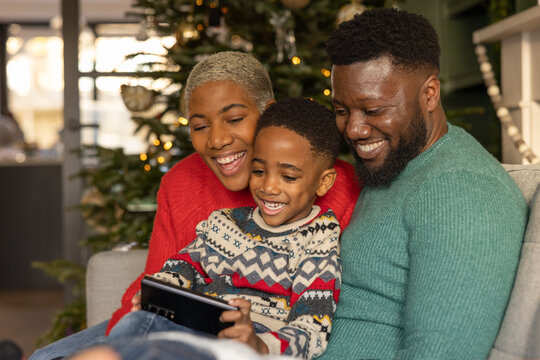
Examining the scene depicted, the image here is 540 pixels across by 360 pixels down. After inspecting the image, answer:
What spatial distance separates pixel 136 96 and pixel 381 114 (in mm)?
2018

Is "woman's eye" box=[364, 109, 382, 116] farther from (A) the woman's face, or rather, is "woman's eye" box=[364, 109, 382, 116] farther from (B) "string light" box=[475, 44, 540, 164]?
(B) "string light" box=[475, 44, 540, 164]

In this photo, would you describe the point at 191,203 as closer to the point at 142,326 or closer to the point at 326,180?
the point at 326,180

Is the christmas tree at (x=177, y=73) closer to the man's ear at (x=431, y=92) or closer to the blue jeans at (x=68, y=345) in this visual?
the blue jeans at (x=68, y=345)

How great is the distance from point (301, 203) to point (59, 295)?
4.38 meters

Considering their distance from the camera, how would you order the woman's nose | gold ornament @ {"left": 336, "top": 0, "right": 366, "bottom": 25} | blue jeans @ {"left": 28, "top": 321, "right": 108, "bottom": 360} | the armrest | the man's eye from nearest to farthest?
the man's eye
blue jeans @ {"left": 28, "top": 321, "right": 108, "bottom": 360}
the woman's nose
the armrest
gold ornament @ {"left": 336, "top": 0, "right": 366, "bottom": 25}

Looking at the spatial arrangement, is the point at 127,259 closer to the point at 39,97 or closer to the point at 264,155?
the point at 264,155

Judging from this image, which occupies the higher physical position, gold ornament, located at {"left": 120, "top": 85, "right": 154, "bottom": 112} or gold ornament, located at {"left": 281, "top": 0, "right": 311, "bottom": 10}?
gold ornament, located at {"left": 281, "top": 0, "right": 311, "bottom": 10}

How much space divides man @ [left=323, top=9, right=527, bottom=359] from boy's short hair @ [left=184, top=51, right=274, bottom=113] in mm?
351

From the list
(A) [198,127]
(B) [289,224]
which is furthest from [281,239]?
(A) [198,127]

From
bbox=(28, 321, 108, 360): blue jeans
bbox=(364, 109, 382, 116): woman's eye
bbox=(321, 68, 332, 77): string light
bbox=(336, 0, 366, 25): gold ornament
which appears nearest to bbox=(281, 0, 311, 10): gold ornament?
bbox=(336, 0, 366, 25): gold ornament

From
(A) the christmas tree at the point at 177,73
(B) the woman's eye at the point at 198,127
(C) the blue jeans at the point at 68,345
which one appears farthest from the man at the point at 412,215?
(A) the christmas tree at the point at 177,73

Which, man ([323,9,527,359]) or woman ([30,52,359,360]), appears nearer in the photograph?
man ([323,9,527,359])

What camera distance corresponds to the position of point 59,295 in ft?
17.8

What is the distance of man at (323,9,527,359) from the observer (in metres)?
1.17
